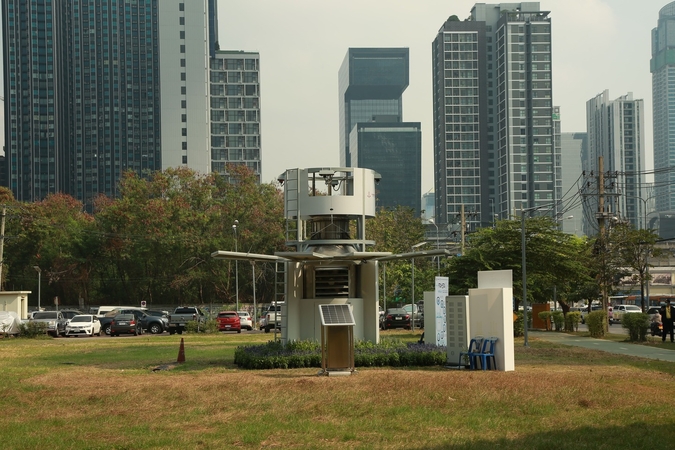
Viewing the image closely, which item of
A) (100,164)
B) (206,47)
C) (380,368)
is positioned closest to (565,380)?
(380,368)

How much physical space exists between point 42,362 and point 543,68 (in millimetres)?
160551

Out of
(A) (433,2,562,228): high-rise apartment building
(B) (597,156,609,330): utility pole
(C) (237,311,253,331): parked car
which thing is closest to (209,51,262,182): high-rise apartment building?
(A) (433,2,562,228): high-rise apartment building

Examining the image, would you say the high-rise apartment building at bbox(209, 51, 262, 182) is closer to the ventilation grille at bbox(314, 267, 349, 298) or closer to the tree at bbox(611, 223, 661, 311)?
the tree at bbox(611, 223, 661, 311)

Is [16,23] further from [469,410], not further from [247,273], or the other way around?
[469,410]

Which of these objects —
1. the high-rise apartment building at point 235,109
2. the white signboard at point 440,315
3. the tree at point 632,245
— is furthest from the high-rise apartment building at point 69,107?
the white signboard at point 440,315

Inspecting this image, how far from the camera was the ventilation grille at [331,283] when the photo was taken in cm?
2609

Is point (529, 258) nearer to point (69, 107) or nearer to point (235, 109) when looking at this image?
point (235, 109)

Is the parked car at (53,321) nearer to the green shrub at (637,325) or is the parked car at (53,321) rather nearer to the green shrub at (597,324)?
the green shrub at (597,324)

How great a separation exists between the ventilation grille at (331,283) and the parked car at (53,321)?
2898cm

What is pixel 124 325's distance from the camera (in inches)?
2045

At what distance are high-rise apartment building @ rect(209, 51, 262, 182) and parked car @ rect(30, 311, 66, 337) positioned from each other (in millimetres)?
112890

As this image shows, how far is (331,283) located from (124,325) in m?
28.6

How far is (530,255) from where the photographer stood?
138ft

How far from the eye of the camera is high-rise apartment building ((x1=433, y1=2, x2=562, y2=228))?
17725 cm
